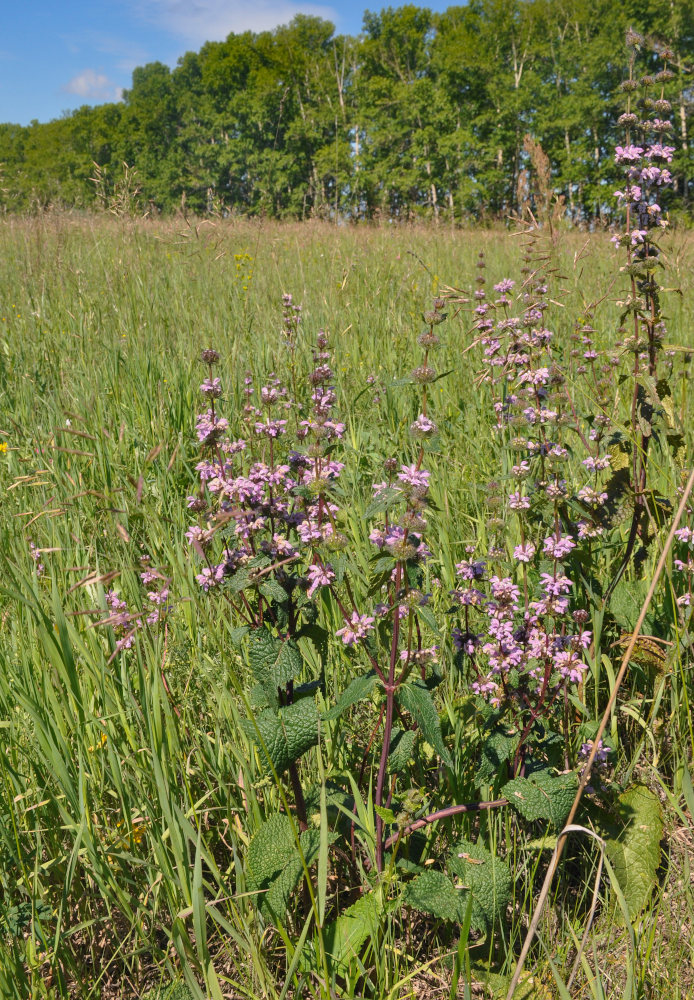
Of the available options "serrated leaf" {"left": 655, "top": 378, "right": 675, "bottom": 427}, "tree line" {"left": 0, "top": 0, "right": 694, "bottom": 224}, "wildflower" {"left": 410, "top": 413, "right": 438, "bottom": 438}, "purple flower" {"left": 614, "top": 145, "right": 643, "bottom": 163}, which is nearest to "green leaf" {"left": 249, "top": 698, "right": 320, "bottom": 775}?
"wildflower" {"left": 410, "top": 413, "right": 438, "bottom": 438}

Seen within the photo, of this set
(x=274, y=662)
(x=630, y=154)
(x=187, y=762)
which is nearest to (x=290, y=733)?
(x=274, y=662)

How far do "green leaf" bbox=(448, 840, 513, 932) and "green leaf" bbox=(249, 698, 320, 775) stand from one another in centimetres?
37

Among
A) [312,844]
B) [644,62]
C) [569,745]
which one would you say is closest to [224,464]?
[312,844]

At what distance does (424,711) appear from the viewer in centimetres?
111

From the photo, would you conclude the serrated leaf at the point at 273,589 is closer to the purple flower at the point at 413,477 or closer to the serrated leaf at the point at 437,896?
the purple flower at the point at 413,477

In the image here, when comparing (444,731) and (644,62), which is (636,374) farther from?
(644,62)

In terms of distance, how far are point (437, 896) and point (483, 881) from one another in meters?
0.10

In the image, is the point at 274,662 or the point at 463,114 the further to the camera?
the point at 463,114

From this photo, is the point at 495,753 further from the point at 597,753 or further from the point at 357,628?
the point at 357,628

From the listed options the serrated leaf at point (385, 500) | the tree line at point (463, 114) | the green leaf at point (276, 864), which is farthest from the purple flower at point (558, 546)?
the tree line at point (463, 114)

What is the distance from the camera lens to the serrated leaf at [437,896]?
3.62 feet

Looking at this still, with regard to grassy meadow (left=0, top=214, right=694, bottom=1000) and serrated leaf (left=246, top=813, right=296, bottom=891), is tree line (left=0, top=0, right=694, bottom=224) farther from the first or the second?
serrated leaf (left=246, top=813, right=296, bottom=891)

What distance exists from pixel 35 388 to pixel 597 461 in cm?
275

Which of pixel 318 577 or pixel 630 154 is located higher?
pixel 630 154
